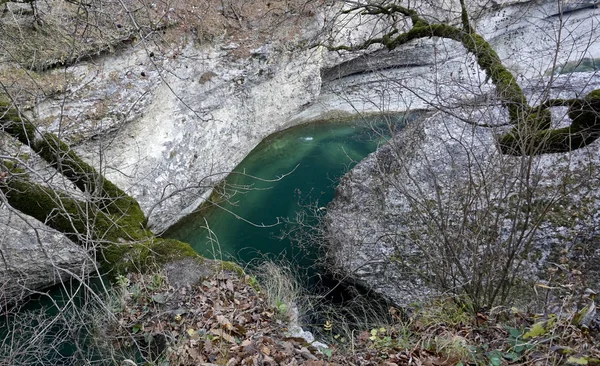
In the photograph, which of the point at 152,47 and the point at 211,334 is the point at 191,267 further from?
the point at 152,47

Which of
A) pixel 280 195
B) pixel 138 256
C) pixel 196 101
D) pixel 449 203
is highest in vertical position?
pixel 196 101

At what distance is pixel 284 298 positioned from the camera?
520 cm

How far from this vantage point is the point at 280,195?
1034 centimetres

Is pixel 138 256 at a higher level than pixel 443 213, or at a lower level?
lower

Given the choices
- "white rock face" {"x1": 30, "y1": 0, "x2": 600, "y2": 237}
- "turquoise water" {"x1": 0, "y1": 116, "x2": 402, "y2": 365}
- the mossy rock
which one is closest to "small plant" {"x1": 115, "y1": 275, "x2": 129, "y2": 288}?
the mossy rock

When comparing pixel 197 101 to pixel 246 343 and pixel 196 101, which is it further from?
pixel 246 343

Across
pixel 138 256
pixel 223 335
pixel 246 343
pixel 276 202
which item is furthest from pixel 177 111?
pixel 246 343

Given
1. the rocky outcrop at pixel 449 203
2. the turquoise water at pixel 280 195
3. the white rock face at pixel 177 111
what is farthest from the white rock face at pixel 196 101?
the rocky outcrop at pixel 449 203

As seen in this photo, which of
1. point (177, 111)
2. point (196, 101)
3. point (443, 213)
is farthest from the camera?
point (196, 101)

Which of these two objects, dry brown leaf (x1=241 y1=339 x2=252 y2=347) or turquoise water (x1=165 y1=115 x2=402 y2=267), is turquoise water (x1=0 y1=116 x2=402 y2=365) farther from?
dry brown leaf (x1=241 y1=339 x2=252 y2=347)

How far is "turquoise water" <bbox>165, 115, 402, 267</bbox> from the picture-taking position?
334 inches

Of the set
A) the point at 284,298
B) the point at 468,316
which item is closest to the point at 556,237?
the point at 468,316

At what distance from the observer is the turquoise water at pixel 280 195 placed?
848 centimetres

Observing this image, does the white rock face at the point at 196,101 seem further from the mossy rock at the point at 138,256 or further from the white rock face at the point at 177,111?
the mossy rock at the point at 138,256
